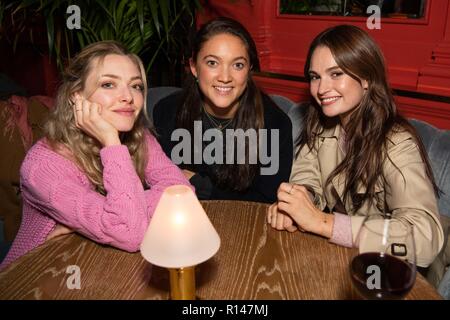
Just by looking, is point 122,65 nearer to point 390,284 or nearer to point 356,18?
point 390,284

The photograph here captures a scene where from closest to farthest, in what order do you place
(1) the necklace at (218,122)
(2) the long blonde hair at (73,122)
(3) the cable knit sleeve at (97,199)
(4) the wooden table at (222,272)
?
(4) the wooden table at (222,272), (3) the cable knit sleeve at (97,199), (2) the long blonde hair at (73,122), (1) the necklace at (218,122)

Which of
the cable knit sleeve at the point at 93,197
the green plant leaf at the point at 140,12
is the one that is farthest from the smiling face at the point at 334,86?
the green plant leaf at the point at 140,12

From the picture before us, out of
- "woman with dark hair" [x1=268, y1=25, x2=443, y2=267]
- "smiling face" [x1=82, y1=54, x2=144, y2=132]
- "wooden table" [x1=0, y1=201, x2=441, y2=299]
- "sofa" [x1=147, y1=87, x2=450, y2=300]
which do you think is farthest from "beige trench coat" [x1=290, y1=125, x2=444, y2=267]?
"smiling face" [x1=82, y1=54, x2=144, y2=132]

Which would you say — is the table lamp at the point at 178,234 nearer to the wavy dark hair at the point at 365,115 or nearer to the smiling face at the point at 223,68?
the wavy dark hair at the point at 365,115

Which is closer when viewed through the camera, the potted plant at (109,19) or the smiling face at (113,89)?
the smiling face at (113,89)

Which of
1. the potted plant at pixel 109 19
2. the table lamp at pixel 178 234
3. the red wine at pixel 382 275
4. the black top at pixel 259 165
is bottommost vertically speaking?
the black top at pixel 259 165

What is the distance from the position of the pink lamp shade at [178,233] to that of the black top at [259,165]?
4.26 ft

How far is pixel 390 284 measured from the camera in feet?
2.73

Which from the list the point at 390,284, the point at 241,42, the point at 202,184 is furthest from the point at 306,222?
the point at 241,42

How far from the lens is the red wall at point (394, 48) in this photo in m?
2.29

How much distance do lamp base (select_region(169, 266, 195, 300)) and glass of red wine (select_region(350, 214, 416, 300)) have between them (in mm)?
347

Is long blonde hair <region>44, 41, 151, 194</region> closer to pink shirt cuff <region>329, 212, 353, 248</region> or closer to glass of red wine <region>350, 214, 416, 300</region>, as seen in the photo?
pink shirt cuff <region>329, 212, 353, 248</region>
